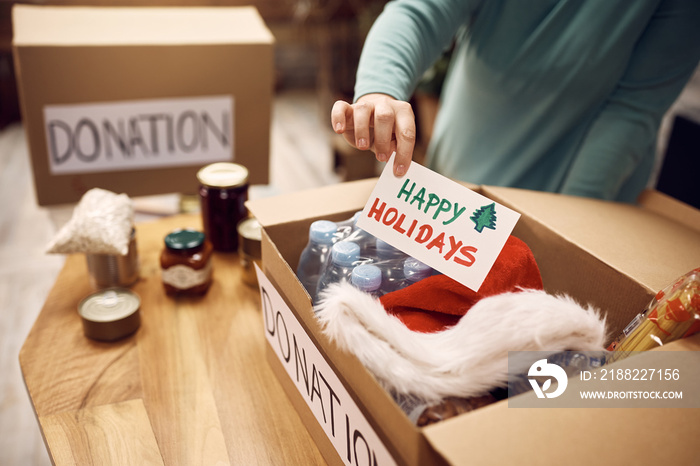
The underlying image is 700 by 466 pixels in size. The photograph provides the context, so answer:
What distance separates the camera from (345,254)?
606 millimetres

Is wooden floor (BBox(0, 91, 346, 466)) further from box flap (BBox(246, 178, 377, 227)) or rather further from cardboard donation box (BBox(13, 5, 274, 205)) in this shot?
box flap (BBox(246, 178, 377, 227))

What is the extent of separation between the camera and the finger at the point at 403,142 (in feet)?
2.01

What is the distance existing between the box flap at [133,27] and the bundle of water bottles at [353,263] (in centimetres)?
70

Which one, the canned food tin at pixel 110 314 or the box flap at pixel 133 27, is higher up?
the box flap at pixel 133 27

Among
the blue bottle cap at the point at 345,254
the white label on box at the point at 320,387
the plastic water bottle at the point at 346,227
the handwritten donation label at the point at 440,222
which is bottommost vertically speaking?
the white label on box at the point at 320,387

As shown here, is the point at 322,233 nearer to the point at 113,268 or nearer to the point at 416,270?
the point at 416,270

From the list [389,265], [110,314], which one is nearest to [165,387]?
[110,314]

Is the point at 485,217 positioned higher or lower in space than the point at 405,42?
lower

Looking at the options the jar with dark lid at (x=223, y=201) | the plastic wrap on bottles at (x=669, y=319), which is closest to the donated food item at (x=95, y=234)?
the jar with dark lid at (x=223, y=201)

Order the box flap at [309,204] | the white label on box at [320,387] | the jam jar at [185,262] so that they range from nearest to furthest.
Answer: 1. the white label on box at [320,387]
2. the box flap at [309,204]
3. the jam jar at [185,262]

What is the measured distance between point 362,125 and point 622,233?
1.36 ft

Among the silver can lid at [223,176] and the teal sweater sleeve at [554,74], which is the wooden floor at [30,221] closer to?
the silver can lid at [223,176]

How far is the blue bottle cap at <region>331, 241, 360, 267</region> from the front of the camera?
607 mm

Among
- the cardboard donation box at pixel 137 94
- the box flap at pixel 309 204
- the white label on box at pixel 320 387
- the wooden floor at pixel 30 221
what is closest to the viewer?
the white label on box at pixel 320 387
